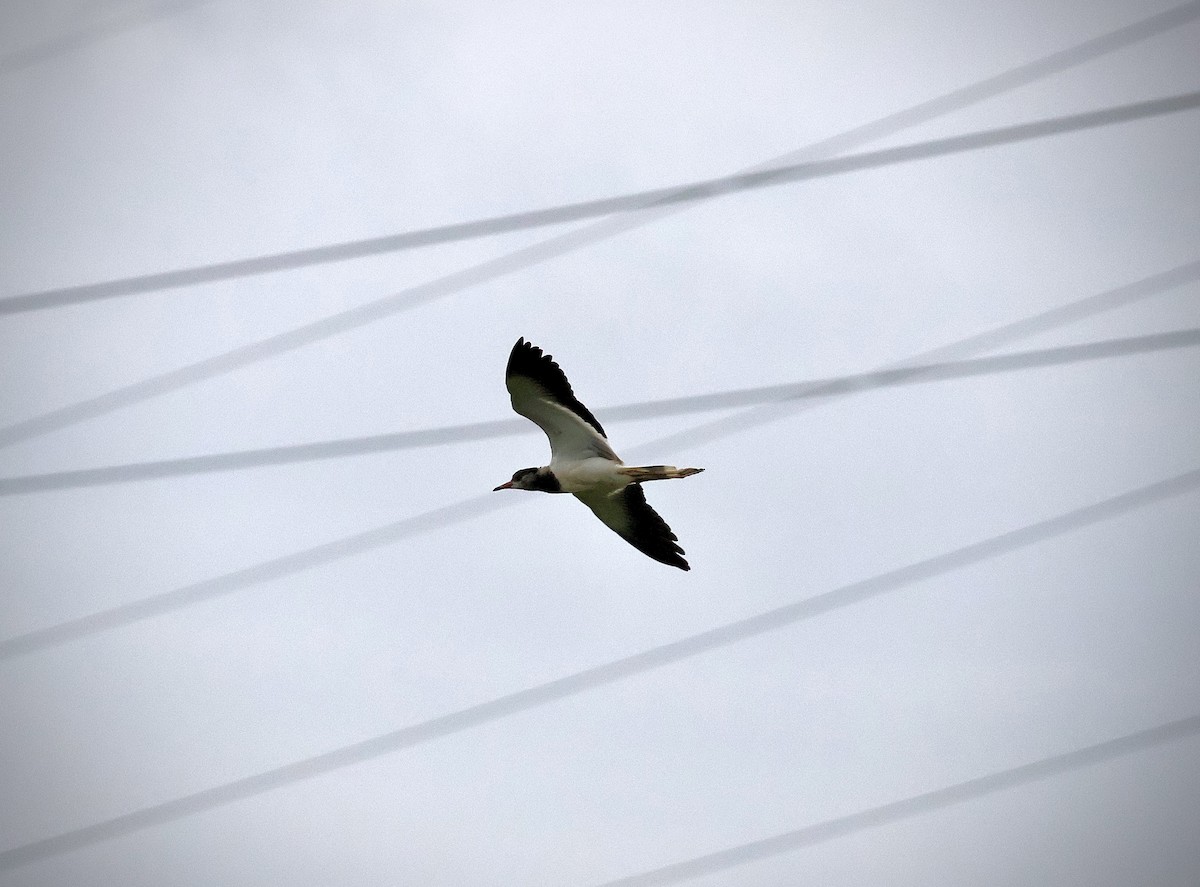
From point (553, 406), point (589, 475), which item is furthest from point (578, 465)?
point (553, 406)

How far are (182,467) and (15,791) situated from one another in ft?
166

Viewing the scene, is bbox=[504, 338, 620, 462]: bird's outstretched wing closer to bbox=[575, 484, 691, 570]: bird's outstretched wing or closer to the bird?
the bird

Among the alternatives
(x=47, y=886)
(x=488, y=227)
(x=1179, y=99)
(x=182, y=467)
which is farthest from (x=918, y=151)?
(x=47, y=886)

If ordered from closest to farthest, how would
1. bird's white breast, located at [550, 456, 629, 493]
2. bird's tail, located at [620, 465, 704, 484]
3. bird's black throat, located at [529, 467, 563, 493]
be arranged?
bird's tail, located at [620, 465, 704, 484], bird's white breast, located at [550, 456, 629, 493], bird's black throat, located at [529, 467, 563, 493]

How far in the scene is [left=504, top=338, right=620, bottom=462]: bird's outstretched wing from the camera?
1434 centimetres

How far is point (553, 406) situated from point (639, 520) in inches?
69.4

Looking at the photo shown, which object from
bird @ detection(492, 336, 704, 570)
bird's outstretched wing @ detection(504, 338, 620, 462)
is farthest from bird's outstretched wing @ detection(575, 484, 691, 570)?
bird's outstretched wing @ detection(504, 338, 620, 462)

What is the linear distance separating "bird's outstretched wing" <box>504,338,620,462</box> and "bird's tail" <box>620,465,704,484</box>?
47 centimetres

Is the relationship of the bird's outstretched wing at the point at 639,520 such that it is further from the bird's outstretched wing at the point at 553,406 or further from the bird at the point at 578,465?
the bird's outstretched wing at the point at 553,406

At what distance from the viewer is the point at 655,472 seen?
13727mm

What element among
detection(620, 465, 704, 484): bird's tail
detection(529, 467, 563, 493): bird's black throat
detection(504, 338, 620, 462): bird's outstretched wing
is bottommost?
detection(620, 465, 704, 484): bird's tail

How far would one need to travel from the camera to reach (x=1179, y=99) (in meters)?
6.29

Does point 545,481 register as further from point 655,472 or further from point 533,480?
point 655,472

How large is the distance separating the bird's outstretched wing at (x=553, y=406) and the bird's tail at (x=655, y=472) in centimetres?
47
